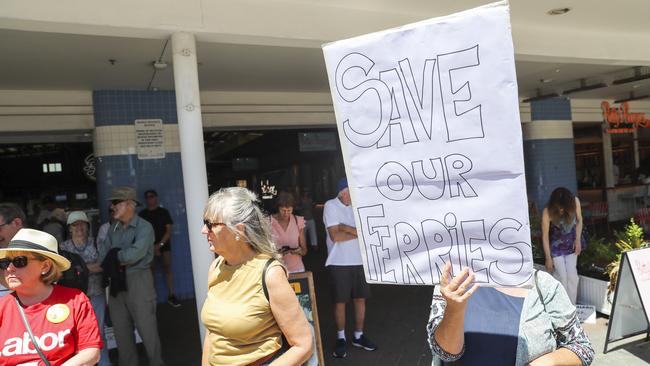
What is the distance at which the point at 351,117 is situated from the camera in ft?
5.93

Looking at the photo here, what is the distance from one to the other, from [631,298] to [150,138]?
677cm

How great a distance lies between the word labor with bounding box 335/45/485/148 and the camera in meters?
1.59

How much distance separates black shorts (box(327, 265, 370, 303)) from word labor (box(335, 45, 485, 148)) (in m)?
2.94

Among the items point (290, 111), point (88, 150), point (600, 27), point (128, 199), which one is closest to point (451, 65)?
point (128, 199)

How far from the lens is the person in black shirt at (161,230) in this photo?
7.16 meters

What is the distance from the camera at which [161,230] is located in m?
7.20

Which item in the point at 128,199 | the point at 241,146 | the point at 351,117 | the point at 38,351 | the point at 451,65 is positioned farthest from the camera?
the point at 241,146

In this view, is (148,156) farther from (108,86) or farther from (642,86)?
(642,86)

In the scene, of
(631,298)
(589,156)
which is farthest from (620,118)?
(631,298)

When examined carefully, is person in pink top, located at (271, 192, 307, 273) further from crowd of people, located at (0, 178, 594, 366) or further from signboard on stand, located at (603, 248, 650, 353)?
signboard on stand, located at (603, 248, 650, 353)

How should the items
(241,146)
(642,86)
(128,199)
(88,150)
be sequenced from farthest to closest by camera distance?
1. (241,146)
2. (642,86)
3. (88,150)
4. (128,199)

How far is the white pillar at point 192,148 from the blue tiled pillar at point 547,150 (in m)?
9.43

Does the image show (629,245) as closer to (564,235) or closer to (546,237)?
(564,235)

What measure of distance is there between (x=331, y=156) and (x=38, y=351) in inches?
383
